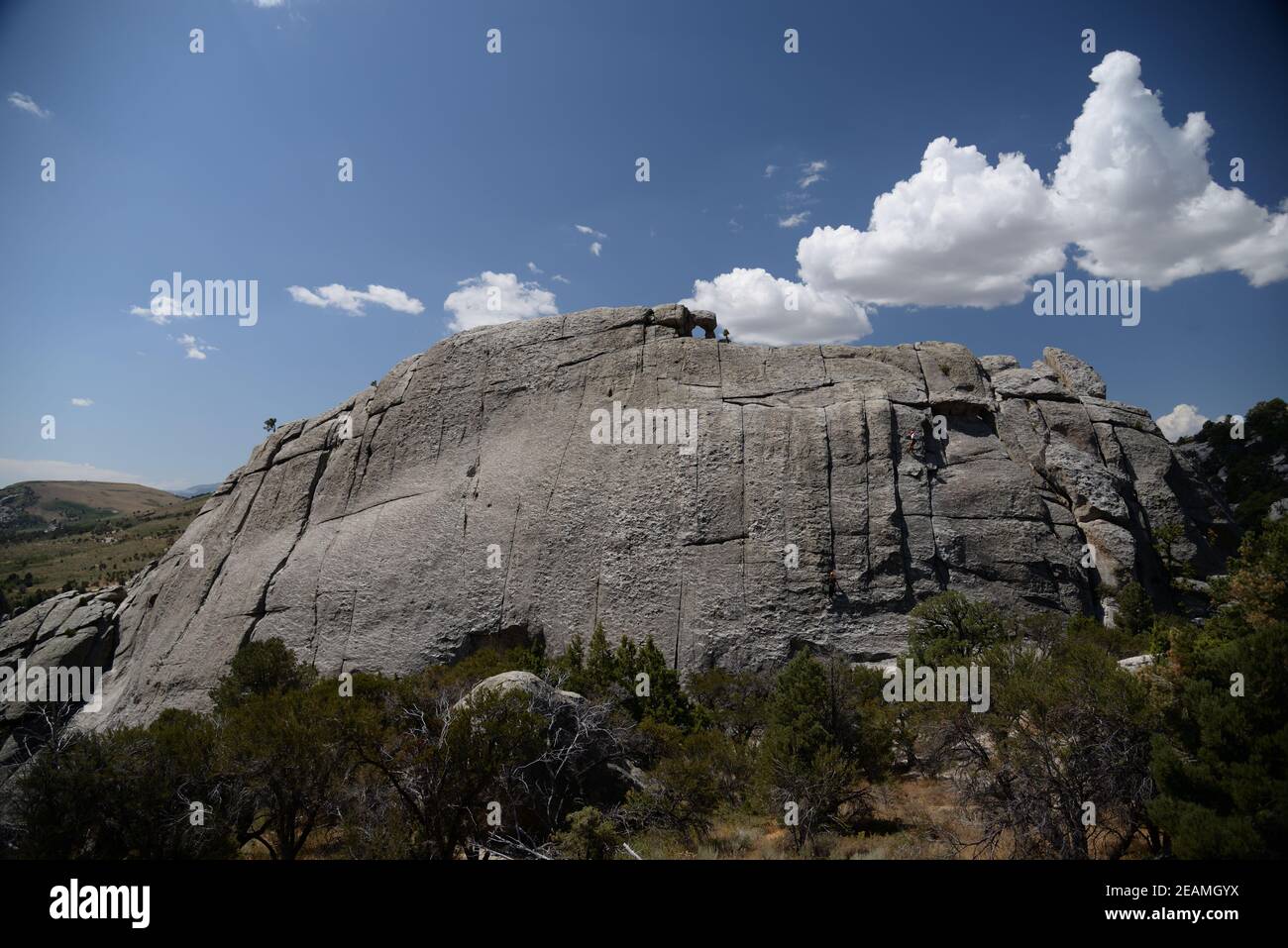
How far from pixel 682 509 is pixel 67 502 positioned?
18511 cm

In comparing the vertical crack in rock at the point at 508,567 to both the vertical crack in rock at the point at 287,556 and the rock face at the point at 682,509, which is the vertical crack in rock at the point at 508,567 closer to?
the rock face at the point at 682,509

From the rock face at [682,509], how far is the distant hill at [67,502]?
120 metres

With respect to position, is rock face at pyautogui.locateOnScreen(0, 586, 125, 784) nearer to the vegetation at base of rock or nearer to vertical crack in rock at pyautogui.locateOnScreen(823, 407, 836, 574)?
the vegetation at base of rock

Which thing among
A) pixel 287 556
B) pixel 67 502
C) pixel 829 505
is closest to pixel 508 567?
pixel 287 556

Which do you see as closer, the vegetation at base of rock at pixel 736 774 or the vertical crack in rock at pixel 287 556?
the vegetation at base of rock at pixel 736 774

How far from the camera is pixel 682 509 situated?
25344mm

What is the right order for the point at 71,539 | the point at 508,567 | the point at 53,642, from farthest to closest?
1. the point at 71,539
2. the point at 53,642
3. the point at 508,567

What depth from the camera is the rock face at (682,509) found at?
23984 millimetres

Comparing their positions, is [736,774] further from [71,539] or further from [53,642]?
[71,539]

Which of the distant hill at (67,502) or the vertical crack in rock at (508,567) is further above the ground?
the distant hill at (67,502)

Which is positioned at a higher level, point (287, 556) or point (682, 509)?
point (682, 509)

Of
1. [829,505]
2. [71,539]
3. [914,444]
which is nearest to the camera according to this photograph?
[829,505]

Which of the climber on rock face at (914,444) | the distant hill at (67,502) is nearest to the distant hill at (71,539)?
the distant hill at (67,502)

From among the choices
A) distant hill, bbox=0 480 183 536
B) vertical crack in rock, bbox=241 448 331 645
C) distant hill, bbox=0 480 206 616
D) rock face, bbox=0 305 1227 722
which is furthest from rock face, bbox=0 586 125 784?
distant hill, bbox=0 480 183 536
